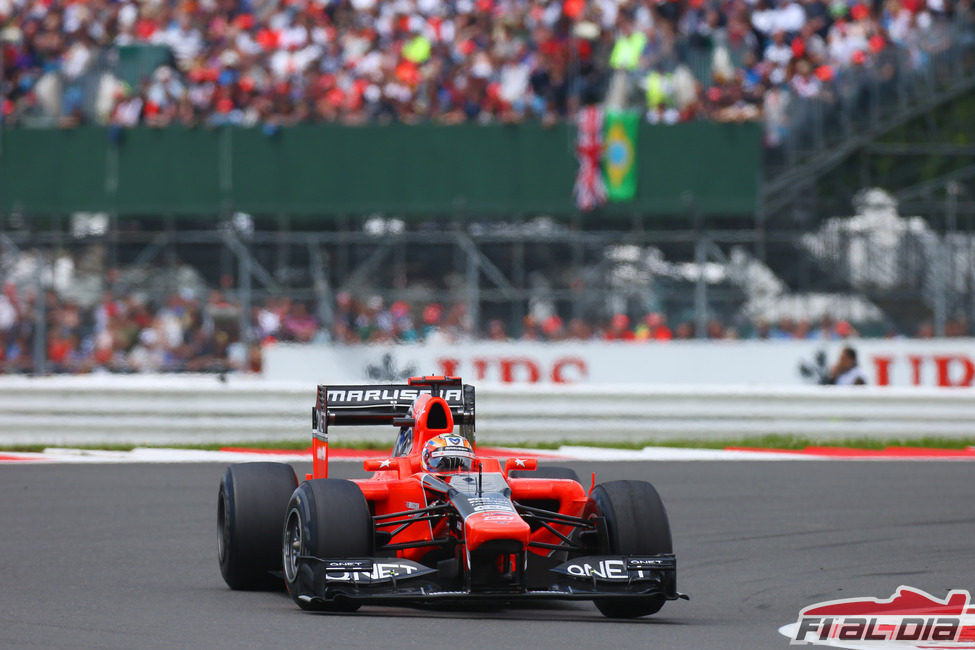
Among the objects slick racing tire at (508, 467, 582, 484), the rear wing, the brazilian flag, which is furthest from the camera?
the brazilian flag

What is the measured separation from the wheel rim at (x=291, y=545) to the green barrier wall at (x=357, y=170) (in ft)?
44.3

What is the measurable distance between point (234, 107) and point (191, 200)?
1.93 m

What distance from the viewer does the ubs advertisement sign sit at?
62.3 feet

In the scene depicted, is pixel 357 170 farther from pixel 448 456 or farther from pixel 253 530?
pixel 448 456

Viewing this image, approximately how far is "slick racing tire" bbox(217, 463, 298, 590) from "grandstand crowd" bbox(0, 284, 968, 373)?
1139 cm

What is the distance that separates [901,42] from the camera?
841 inches

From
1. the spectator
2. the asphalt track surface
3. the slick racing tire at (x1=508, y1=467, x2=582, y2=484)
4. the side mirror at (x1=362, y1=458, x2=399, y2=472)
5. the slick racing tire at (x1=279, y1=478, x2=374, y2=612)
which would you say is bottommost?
the asphalt track surface

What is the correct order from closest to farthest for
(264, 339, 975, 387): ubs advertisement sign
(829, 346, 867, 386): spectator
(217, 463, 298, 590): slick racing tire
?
1. (217, 463, 298, 590): slick racing tire
2. (829, 346, 867, 386): spectator
3. (264, 339, 975, 387): ubs advertisement sign

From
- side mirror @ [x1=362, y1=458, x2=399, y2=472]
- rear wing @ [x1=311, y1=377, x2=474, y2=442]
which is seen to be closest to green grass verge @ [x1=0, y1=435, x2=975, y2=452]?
rear wing @ [x1=311, y1=377, x2=474, y2=442]

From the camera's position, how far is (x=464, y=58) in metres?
22.6

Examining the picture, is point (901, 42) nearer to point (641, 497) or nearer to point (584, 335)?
point (584, 335)

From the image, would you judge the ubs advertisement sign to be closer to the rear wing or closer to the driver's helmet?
the rear wing

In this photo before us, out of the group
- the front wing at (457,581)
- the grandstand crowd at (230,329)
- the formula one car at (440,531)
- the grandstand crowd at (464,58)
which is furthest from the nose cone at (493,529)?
the grandstand crowd at (464,58)

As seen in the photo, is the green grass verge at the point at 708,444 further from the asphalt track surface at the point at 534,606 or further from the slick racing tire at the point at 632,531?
the slick racing tire at the point at 632,531
